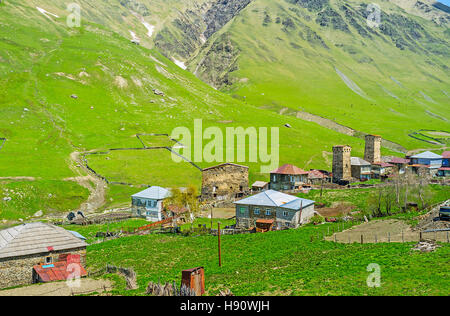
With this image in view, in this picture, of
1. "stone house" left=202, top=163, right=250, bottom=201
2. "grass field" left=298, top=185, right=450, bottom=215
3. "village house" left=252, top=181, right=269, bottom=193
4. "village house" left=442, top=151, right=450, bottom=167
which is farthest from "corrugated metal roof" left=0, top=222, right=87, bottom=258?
"village house" left=442, top=151, right=450, bottom=167

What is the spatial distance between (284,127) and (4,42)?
132804 mm

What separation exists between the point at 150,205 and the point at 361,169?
58.6 m

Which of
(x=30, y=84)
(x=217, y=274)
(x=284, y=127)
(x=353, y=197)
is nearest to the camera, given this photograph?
(x=217, y=274)

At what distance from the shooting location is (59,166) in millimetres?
96938

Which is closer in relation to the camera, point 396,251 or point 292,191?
point 396,251

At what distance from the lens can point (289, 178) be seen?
296 feet

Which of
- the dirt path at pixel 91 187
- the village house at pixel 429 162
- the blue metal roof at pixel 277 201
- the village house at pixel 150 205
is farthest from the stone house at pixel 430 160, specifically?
the dirt path at pixel 91 187

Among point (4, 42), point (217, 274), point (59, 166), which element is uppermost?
point (4, 42)

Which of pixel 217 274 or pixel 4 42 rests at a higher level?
pixel 4 42

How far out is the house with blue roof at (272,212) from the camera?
5662cm

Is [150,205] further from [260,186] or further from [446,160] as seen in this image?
[446,160]

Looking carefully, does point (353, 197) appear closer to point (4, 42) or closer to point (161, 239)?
point (161, 239)

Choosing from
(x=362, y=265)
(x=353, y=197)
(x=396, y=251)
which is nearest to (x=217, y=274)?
(x=362, y=265)

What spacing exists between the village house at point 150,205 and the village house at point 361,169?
53.9 meters
